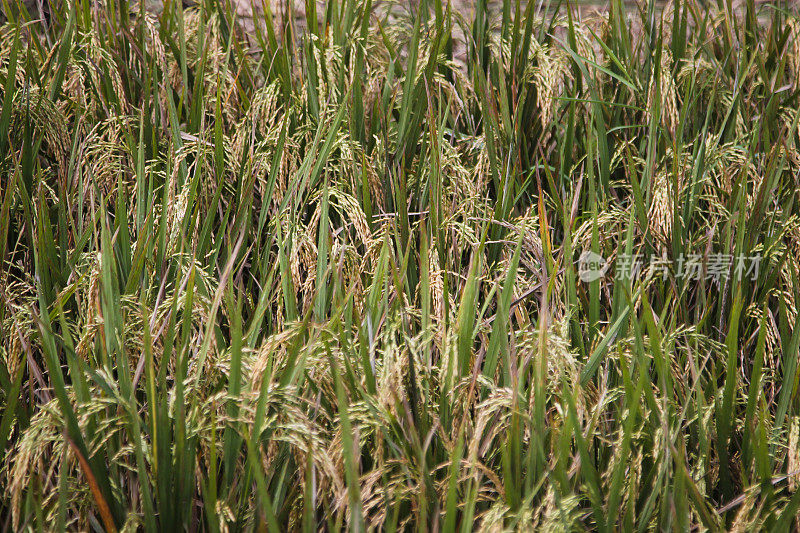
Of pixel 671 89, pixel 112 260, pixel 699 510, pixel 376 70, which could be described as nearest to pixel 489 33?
pixel 376 70

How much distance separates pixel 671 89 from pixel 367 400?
127cm

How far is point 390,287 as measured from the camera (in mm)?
1494

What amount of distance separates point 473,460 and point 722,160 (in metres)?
1.18

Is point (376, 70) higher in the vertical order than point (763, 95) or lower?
higher

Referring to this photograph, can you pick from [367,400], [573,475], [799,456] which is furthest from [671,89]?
[367,400]

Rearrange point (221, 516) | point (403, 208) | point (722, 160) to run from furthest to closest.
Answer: point (722, 160) < point (403, 208) < point (221, 516)

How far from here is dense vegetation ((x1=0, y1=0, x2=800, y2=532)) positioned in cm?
108

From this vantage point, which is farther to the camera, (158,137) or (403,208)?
(158,137)

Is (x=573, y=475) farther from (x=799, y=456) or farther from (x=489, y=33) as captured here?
(x=489, y=33)

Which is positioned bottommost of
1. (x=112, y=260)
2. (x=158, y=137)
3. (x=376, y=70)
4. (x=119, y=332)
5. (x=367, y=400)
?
(x=367, y=400)

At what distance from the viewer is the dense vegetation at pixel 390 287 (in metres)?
1.08

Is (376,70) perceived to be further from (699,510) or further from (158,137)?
(699,510)

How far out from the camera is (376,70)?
6.53 ft

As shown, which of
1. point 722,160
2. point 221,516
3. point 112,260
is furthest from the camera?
point 722,160
